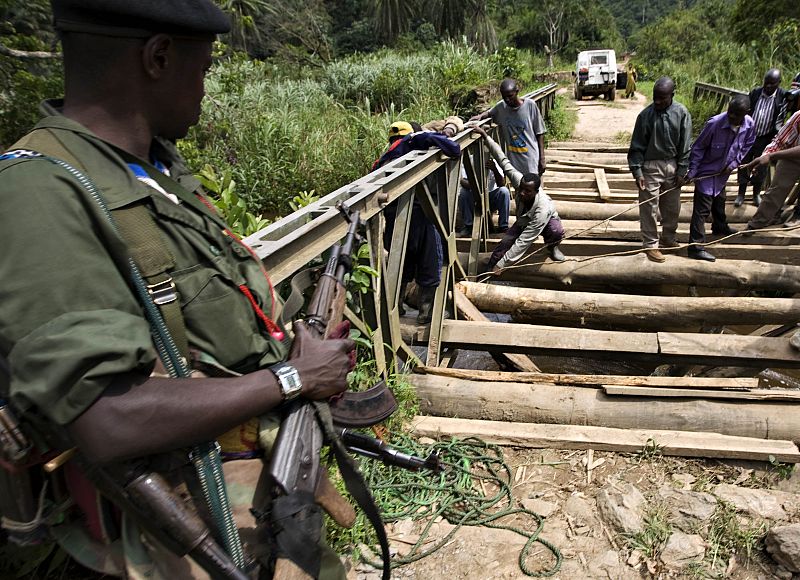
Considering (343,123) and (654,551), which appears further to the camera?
(343,123)

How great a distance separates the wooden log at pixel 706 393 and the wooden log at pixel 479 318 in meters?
1.54

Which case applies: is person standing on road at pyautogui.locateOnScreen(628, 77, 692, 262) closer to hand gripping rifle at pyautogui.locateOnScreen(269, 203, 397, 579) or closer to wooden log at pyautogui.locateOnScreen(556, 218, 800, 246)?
wooden log at pyautogui.locateOnScreen(556, 218, 800, 246)

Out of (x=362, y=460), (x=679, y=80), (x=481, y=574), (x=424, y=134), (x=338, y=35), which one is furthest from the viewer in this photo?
(x=338, y=35)

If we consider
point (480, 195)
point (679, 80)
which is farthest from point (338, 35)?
point (480, 195)

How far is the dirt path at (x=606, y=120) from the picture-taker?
41.3 feet

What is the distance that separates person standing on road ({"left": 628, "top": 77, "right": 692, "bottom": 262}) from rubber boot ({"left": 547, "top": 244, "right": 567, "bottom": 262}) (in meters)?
0.87

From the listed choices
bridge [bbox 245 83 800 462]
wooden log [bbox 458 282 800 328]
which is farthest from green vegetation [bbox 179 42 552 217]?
wooden log [bbox 458 282 800 328]

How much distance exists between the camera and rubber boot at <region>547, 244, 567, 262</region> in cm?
561

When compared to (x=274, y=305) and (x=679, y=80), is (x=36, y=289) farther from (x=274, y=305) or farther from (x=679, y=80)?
(x=679, y=80)

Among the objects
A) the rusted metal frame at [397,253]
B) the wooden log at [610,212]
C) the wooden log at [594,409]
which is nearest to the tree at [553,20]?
the wooden log at [610,212]

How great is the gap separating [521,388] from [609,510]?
101 cm

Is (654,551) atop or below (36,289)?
below

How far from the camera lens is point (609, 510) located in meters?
2.66

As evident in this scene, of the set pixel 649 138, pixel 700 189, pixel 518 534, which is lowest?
pixel 518 534
